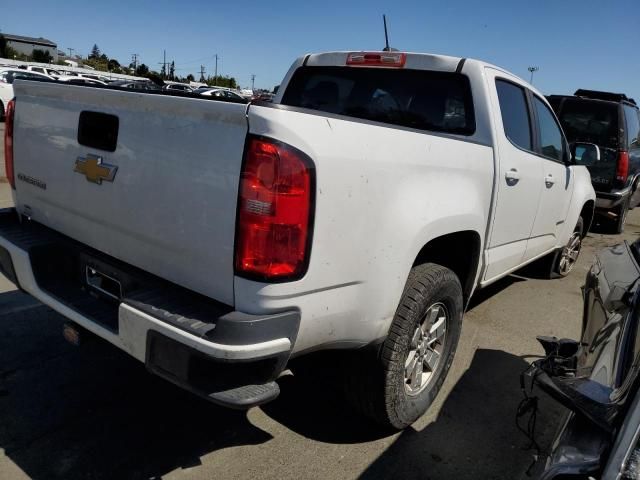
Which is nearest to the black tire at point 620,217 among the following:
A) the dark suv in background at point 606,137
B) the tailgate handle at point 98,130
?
the dark suv in background at point 606,137

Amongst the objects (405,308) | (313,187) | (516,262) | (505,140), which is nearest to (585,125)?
(516,262)

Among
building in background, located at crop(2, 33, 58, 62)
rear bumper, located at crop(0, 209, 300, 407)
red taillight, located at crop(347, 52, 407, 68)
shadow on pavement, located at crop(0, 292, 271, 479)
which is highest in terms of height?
building in background, located at crop(2, 33, 58, 62)

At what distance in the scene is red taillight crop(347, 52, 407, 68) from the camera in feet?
11.3

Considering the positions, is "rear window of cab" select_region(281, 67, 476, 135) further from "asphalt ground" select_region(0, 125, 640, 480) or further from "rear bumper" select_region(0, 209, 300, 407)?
"rear bumper" select_region(0, 209, 300, 407)

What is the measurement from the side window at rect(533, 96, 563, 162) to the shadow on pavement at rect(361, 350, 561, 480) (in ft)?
6.29

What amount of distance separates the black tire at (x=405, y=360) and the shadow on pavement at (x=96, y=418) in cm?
60

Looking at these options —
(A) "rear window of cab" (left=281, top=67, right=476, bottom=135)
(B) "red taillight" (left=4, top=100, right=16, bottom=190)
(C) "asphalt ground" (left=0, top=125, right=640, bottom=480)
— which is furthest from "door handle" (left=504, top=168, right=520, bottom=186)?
(B) "red taillight" (left=4, top=100, right=16, bottom=190)

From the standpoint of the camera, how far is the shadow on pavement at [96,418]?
2.36 metres

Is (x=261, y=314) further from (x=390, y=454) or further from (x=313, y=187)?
(x=390, y=454)

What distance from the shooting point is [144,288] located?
83.5 inches

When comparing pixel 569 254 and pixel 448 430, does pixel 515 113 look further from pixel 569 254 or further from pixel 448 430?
pixel 569 254

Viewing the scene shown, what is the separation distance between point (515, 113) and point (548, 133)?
842 millimetres

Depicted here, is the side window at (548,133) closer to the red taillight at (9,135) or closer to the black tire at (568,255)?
the black tire at (568,255)

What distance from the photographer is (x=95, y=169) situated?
2242 mm
